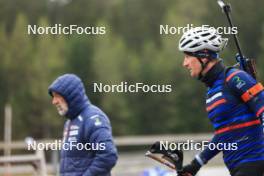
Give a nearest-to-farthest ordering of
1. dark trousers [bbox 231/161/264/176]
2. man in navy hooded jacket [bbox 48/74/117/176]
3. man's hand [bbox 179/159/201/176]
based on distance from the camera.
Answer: dark trousers [bbox 231/161/264/176] → man's hand [bbox 179/159/201/176] → man in navy hooded jacket [bbox 48/74/117/176]

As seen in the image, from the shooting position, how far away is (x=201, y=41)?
5.21 meters

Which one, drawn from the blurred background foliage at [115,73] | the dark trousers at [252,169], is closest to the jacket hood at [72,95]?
the dark trousers at [252,169]

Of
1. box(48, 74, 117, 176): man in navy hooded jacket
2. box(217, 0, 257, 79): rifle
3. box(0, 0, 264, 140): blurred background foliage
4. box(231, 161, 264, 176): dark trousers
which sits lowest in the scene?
box(231, 161, 264, 176): dark trousers

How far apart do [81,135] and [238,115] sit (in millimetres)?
1710

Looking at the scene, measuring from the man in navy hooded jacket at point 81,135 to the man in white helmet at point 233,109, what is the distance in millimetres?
1184

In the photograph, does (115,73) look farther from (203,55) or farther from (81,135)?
(203,55)

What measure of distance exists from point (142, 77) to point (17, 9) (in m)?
13.5

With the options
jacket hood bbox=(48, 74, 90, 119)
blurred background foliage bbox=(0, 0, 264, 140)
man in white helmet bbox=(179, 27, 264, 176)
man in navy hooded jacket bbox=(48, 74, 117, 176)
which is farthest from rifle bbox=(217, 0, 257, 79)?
blurred background foliage bbox=(0, 0, 264, 140)

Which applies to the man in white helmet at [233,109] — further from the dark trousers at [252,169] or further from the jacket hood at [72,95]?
the jacket hood at [72,95]

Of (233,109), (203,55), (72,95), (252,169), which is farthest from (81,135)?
(252,169)

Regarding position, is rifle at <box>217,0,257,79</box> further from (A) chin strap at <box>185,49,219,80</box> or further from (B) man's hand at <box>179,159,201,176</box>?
(B) man's hand at <box>179,159,201,176</box>

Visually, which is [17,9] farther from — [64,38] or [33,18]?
[64,38]

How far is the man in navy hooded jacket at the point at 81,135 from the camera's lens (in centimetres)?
606

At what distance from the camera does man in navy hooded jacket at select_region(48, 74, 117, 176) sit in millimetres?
6059
